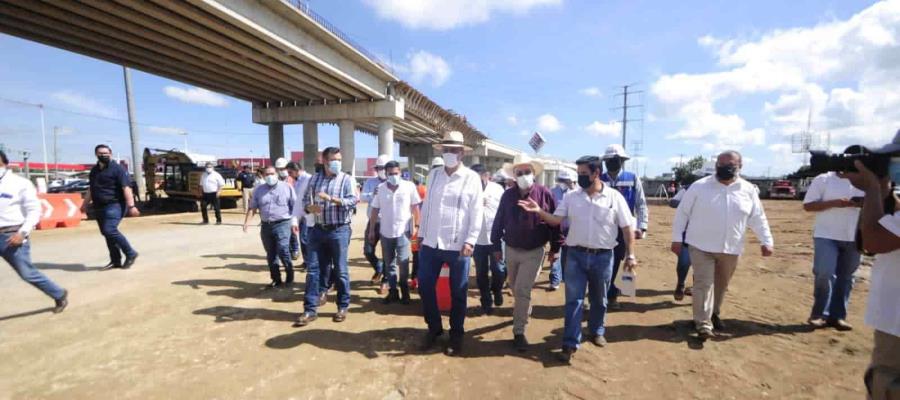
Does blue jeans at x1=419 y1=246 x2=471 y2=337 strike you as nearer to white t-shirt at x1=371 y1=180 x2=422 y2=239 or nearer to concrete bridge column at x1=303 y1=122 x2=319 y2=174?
white t-shirt at x1=371 y1=180 x2=422 y2=239

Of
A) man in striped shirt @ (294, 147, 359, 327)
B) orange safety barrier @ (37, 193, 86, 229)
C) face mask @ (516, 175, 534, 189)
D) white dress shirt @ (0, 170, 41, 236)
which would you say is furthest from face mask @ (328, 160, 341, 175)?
orange safety barrier @ (37, 193, 86, 229)

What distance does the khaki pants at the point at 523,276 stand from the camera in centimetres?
349

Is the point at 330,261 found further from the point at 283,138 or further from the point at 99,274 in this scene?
the point at 283,138

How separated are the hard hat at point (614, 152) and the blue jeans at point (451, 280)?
228cm

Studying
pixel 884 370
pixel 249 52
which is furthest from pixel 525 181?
pixel 249 52

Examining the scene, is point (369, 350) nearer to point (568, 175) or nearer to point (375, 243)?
point (375, 243)

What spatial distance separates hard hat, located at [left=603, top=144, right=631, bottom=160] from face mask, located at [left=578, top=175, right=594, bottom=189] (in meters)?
1.25

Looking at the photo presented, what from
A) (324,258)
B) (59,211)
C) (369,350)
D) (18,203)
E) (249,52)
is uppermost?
(249,52)

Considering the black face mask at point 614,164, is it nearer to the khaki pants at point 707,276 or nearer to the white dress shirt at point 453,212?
the khaki pants at point 707,276

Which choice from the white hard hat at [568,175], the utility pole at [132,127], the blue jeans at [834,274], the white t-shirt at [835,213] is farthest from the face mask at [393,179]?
the utility pole at [132,127]

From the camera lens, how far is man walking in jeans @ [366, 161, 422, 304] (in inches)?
186

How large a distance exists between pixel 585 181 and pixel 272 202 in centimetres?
410

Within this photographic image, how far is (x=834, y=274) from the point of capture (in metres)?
3.92

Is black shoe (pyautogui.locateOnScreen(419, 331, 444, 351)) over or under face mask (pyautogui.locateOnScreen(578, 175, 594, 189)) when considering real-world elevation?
under
